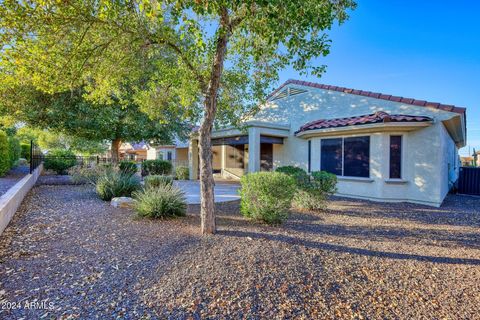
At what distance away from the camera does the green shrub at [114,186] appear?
28.1ft

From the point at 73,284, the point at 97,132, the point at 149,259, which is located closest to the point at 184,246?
the point at 149,259

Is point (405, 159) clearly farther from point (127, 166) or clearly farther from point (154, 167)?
point (154, 167)

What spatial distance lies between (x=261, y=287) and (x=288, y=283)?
375 mm

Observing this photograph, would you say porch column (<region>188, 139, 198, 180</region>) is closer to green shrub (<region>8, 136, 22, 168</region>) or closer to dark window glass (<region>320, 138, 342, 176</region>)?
dark window glass (<region>320, 138, 342, 176</region>)

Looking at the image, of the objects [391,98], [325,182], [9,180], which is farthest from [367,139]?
[9,180]

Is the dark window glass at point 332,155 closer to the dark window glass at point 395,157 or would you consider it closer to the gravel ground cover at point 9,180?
the dark window glass at point 395,157

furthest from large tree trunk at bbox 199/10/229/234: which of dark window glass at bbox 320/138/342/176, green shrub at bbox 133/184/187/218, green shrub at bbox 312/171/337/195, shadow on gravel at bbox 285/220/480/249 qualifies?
dark window glass at bbox 320/138/342/176

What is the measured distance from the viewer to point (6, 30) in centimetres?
453

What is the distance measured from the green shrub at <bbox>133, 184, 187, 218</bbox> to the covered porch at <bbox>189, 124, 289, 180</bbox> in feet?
16.8

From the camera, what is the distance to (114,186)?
341 inches

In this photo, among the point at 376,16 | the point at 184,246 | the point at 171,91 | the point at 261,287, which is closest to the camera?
the point at 261,287

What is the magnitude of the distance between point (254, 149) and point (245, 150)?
5.12 meters

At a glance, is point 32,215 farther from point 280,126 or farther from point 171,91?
point 280,126

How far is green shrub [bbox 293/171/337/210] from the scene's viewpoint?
7.68 metres
